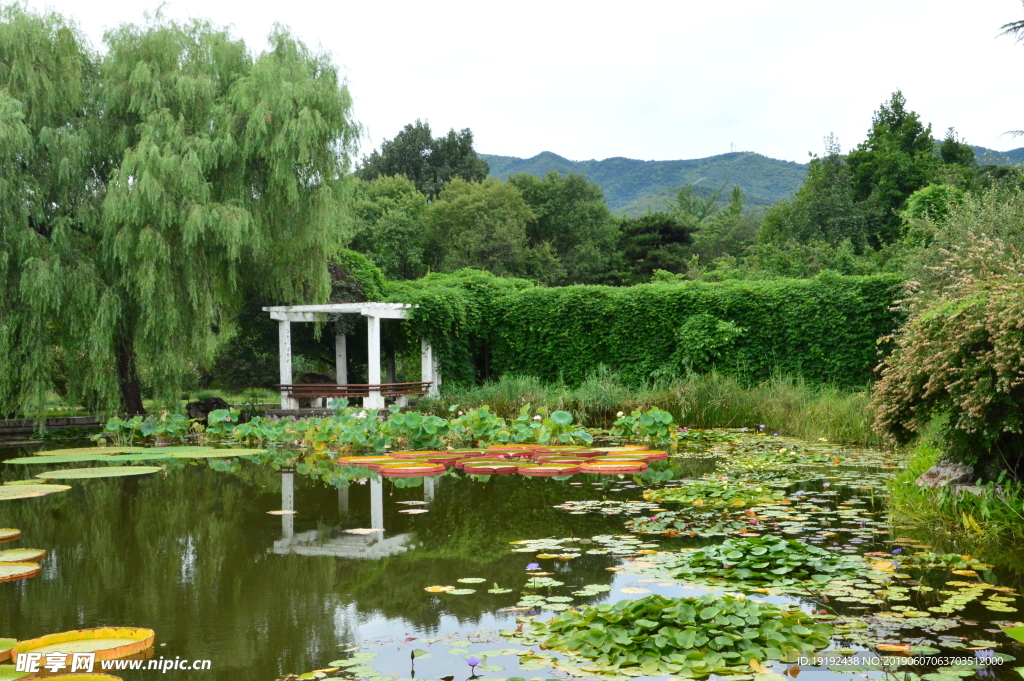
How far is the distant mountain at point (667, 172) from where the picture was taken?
288ft

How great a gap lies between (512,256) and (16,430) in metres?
22.2

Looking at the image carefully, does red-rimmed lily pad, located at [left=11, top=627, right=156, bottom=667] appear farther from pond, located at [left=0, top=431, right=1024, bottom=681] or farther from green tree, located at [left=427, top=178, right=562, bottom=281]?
green tree, located at [left=427, top=178, right=562, bottom=281]

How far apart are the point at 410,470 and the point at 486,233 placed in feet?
88.0

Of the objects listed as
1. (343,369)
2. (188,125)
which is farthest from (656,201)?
(188,125)

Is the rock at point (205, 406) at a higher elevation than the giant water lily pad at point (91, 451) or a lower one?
higher

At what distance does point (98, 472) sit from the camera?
33.4ft

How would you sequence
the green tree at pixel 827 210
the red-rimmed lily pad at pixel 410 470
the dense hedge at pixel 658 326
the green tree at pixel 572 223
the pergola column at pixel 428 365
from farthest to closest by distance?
the green tree at pixel 572 223, the green tree at pixel 827 210, the pergola column at pixel 428 365, the dense hedge at pixel 658 326, the red-rimmed lily pad at pixel 410 470

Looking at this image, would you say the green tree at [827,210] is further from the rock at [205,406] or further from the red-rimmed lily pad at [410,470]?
the red-rimmed lily pad at [410,470]

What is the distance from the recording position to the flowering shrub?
5.80m

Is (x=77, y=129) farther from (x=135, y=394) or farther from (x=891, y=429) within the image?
(x=891, y=429)

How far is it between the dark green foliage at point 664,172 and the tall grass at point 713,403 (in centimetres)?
7076

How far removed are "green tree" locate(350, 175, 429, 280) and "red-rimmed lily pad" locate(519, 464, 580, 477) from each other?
84.0 feet

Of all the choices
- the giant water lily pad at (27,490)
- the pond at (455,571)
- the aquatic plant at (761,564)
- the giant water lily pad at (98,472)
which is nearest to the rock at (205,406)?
the giant water lily pad at (98,472)

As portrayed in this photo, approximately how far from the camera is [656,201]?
77.6 metres
